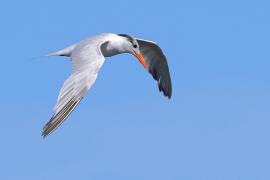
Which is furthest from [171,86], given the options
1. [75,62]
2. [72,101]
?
[72,101]

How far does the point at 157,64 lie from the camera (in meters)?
33.6

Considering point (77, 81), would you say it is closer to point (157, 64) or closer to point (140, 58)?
point (140, 58)

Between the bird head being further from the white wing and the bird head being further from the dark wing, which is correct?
the white wing

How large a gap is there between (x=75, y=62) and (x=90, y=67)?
1123 mm

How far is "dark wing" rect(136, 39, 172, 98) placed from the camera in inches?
1302

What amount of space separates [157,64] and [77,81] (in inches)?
401

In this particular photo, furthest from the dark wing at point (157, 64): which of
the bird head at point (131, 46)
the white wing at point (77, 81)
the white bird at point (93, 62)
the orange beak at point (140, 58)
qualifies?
the white wing at point (77, 81)

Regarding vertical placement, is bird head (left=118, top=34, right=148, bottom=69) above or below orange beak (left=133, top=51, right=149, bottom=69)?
above

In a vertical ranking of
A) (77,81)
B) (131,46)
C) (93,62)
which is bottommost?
(77,81)

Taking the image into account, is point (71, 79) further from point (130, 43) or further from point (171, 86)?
point (171, 86)

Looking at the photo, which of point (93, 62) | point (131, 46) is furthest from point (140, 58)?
point (93, 62)

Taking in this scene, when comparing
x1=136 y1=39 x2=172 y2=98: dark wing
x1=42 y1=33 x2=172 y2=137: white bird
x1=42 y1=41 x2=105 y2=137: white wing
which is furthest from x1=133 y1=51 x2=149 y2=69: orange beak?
x1=42 y1=41 x2=105 y2=137: white wing

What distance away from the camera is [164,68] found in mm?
33656

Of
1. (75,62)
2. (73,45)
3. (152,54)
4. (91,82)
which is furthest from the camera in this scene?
(152,54)
